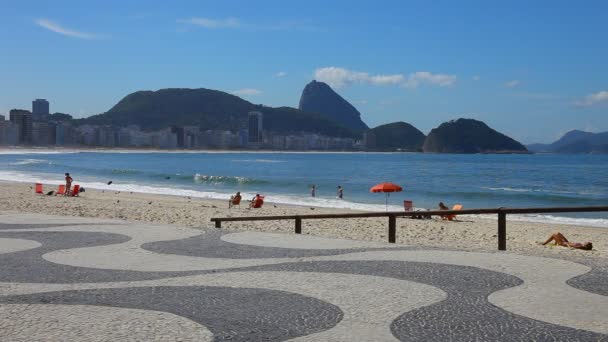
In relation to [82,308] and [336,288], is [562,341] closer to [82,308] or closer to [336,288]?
[336,288]

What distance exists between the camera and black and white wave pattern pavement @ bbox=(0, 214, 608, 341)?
16.6 feet

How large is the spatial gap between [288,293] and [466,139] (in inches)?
7529

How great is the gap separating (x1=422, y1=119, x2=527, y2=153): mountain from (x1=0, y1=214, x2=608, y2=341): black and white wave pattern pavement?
606 feet

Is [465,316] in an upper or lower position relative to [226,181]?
upper

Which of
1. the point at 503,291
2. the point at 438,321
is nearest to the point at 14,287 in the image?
the point at 438,321

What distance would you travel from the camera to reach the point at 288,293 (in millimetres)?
6453

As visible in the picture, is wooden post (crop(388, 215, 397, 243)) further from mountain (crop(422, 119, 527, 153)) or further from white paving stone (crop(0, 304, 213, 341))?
mountain (crop(422, 119, 527, 153))

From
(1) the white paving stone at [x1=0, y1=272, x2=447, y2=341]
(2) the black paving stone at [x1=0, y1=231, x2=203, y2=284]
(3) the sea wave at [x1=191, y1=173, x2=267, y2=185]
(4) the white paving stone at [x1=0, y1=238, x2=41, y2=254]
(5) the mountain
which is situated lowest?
(3) the sea wave at [x1=191, y1=173, x2=267, y2=185]

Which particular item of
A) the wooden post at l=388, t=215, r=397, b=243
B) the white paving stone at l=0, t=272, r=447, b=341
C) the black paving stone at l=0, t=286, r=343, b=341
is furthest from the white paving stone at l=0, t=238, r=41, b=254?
the wooden post at l=388, t=215, r=397, b=243

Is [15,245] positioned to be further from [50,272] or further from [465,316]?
[465,316]

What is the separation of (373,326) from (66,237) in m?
7.44

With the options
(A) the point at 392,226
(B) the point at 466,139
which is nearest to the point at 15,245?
(A) the point at 392,226

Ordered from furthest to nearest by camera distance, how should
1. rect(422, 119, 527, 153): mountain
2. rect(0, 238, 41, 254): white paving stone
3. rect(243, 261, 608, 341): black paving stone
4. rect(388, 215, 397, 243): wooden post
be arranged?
1. rect(422, 119, 527, 153): mountain
2. rect(388, 215, 397, 243): wooden post
3. rect(0, 238, 41, 254): white paving stone
4. rect(243, 261, 608, 341): black paving stone

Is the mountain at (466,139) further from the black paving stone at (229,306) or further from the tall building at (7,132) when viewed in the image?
the black paving stone at (229,306)
